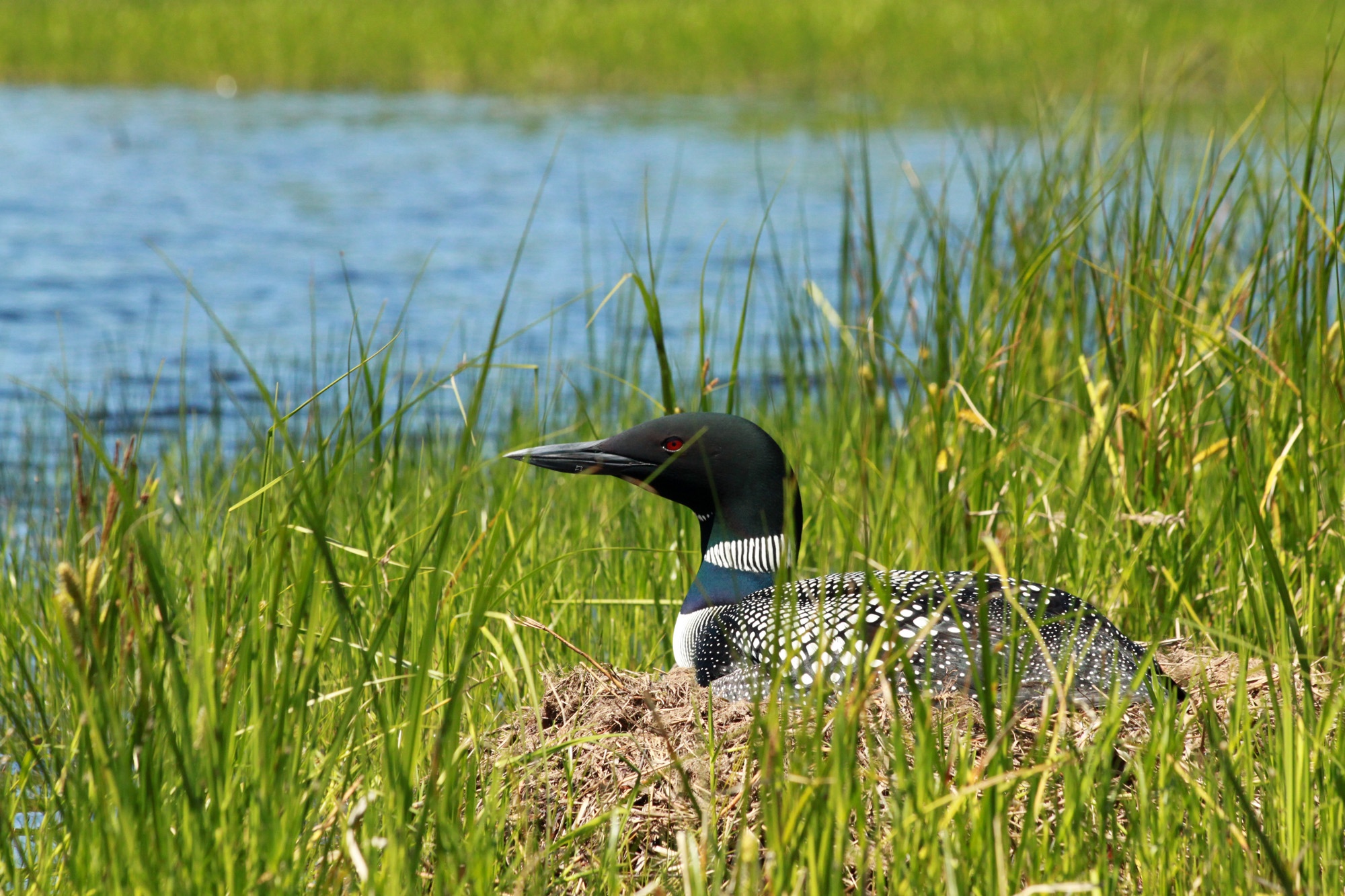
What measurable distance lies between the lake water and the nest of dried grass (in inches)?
72.3

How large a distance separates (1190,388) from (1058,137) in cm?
138

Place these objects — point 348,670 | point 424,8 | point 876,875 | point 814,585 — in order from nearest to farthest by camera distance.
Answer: point 876,875 < point 348,670 < point 814,585 < point 424,8

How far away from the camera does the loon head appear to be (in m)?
2.92

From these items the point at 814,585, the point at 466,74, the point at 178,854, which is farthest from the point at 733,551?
the point at 466,74

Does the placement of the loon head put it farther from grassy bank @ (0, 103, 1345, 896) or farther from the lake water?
the lake water

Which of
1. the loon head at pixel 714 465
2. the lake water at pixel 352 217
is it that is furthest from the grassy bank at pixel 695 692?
the lake water at pixel 352 217

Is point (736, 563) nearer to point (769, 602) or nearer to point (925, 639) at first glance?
point (769, 602)

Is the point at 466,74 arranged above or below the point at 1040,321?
above

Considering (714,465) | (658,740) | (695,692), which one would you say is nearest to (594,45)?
(714,465)

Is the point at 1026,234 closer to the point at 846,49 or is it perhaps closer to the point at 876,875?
the point at 876,875

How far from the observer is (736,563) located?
10.0 feet

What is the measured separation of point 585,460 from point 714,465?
0.28 metres

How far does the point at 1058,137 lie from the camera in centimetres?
443

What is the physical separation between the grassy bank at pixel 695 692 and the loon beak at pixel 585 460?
184 mm
